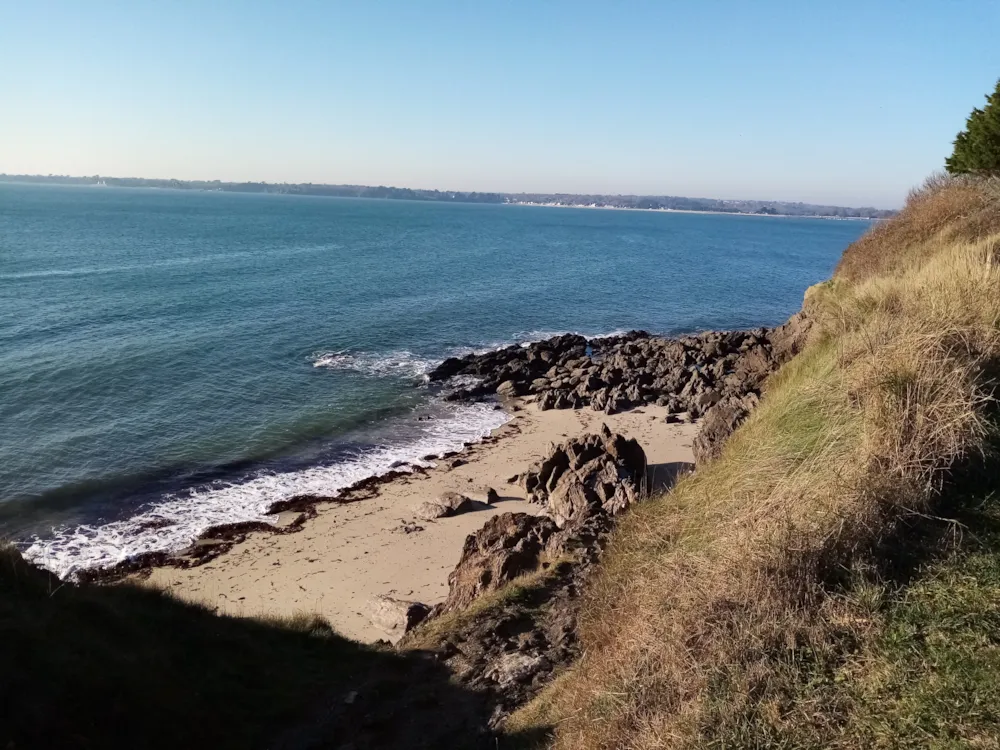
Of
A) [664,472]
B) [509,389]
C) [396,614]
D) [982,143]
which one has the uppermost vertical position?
[982,143]

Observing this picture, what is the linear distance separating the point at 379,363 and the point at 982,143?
28067mm

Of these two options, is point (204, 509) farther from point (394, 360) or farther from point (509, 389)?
point (394, 360)

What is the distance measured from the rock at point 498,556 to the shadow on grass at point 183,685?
2.18m

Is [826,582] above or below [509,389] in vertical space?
above

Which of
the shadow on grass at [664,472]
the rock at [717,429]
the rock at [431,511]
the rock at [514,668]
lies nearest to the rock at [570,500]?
the shadow on grass at [664,472]

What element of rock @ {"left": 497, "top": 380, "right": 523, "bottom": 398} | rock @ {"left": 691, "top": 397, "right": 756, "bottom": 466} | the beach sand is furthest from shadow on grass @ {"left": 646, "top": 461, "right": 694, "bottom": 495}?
rock @ {"left": 497, "top": 380, "right": 523, "bottom": 398}

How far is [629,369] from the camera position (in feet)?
113

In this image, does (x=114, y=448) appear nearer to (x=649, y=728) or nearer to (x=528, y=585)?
(x=528, y=585)

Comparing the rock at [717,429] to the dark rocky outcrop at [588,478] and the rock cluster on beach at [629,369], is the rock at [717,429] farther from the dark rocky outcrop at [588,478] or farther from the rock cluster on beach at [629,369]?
the rock cluster on beach at [629,369]

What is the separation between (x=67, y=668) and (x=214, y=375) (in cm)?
2642

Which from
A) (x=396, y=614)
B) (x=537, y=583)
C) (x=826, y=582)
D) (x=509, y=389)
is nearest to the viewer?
(x=826, y=582)

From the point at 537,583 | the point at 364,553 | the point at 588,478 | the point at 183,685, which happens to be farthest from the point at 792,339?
the point at 183,685

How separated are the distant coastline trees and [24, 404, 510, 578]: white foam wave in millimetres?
19617

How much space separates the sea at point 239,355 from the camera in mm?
21641
